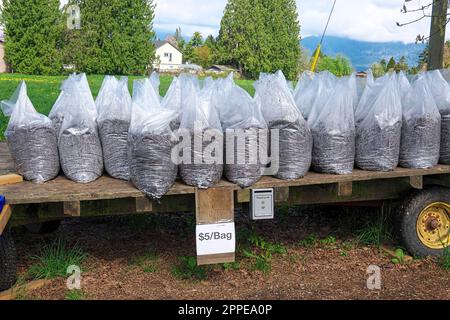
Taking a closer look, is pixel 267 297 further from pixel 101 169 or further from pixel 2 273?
pixel 2 273

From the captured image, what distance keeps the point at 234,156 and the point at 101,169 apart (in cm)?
90

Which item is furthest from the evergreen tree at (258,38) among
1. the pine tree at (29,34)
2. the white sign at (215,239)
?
the white sign at (215,239)

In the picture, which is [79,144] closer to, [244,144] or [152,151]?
[152,151]

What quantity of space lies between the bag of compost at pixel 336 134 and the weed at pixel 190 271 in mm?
1093

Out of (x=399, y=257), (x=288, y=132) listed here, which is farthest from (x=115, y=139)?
(x=399, y=257)

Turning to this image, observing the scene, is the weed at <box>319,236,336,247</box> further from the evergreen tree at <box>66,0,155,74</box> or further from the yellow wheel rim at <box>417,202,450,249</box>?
the evergreen tree at <box>66,0,155,74</box>

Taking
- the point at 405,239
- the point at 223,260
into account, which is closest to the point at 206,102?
the point at 223,260

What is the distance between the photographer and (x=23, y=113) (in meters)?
3.45

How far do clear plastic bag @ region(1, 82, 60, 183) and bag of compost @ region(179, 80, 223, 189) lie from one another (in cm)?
85

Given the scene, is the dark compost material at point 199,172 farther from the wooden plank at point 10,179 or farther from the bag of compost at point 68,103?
the wooden plank at point 10,179

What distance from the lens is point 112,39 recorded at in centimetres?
4819

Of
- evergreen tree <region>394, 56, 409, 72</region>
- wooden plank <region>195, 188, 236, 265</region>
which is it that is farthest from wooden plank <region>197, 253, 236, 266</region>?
evergreen tree <region>394, 56, 409, 72</region>

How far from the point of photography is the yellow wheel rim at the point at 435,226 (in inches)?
164

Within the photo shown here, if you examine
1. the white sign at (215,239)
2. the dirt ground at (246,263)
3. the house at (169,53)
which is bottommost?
the dirt ground at (246,263)
